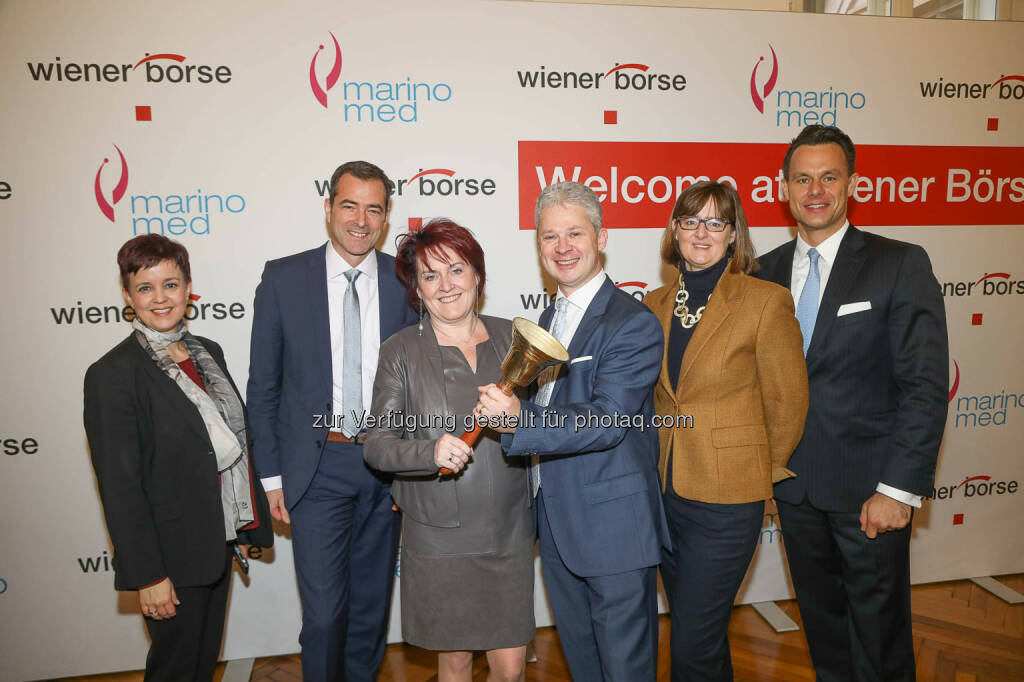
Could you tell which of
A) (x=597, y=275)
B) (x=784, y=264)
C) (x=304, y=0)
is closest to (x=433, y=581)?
(x=597, y=275)

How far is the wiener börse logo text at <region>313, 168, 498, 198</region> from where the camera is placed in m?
3.52

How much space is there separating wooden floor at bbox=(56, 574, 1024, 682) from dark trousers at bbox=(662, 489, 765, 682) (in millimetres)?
982

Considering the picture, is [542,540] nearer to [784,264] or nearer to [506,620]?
[506,620]

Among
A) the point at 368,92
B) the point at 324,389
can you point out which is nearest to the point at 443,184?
the point at 368,92

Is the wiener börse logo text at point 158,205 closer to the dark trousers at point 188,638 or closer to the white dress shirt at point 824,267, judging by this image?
the dark trousers at point 188,638

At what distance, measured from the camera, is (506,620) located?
2219mm

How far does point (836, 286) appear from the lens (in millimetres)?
2562

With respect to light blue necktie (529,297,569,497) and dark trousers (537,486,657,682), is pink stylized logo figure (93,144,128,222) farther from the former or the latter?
dark trousers (537,486,657,682)

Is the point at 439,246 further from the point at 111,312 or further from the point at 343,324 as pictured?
the point at 111,312

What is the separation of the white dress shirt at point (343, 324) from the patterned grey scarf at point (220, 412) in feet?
0.95

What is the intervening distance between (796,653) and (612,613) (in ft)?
6.37

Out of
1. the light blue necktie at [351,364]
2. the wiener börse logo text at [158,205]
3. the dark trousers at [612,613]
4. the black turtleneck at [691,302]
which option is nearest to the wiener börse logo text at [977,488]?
the black turtleneck at [691,302]

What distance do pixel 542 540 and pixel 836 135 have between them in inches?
83.8

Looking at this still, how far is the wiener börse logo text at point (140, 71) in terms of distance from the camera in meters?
3.17
